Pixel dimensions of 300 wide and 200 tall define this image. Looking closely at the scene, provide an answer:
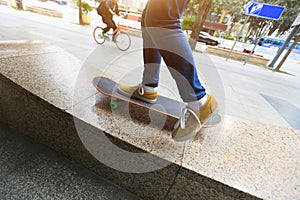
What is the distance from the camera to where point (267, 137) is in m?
1.20

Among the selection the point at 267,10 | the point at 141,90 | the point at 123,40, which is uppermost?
the point at 267,10

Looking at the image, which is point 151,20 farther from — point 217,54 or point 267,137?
point 217,54

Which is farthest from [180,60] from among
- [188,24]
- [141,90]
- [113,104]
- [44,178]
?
[188,24]

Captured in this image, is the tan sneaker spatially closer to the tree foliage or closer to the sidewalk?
the sidewalk

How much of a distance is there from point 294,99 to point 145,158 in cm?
475

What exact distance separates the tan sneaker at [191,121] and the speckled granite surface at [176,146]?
0.06m

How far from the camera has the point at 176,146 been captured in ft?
3.14

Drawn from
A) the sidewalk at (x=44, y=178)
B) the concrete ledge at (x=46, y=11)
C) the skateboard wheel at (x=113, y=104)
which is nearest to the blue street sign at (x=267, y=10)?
the skateboard wheel at (x=113, y=104)

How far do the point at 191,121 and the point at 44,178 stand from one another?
1.08 metres

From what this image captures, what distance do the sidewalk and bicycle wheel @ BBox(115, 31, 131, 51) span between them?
192 inches

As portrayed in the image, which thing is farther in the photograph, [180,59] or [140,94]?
[140,94]

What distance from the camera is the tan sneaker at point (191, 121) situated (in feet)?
3.12

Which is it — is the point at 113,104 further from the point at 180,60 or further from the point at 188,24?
the point at 188,24

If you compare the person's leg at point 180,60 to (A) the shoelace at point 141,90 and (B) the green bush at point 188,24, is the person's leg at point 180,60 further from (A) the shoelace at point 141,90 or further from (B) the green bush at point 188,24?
(B) the green bush at point 188,24
